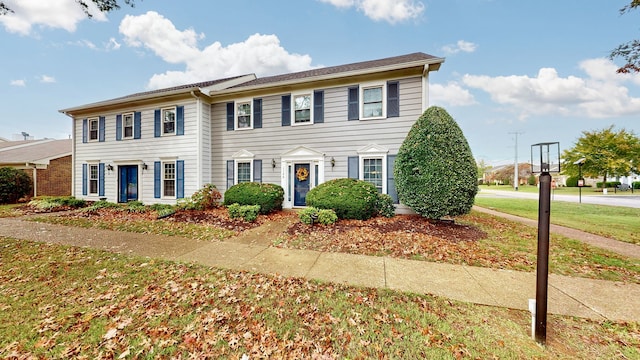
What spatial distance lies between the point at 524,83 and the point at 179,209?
106ft

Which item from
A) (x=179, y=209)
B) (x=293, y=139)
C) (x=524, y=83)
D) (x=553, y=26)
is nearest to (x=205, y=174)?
(x=179, y=209)

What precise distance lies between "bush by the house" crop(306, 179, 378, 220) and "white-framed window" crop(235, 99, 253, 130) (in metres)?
5.24

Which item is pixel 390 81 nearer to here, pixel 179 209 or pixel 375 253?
pixel 375 253

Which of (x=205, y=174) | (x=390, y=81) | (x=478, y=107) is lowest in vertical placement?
(x=205, y=174)

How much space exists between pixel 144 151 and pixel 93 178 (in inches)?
163

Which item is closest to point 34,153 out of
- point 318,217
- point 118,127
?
point 118,127

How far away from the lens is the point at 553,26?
30.5 ft

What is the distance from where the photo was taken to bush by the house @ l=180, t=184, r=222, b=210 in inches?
375

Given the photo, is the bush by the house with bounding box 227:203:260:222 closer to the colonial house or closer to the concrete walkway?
the concrete walkway

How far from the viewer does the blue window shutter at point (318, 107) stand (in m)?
9.63

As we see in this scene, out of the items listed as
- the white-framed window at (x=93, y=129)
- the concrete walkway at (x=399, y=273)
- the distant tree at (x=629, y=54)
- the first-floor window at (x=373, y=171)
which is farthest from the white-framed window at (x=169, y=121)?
the distant tree at (x=629, y=54)

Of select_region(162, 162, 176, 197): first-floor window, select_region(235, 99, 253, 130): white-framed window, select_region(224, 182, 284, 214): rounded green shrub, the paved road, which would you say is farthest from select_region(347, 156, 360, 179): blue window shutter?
the paved road

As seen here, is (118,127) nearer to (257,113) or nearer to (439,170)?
(257,113)

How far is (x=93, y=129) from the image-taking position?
1277 cm
